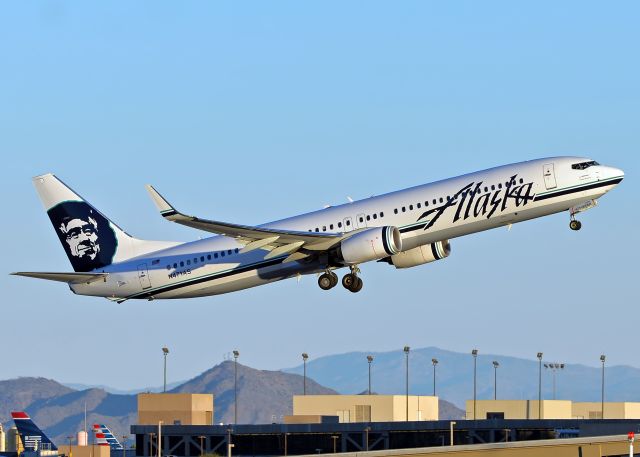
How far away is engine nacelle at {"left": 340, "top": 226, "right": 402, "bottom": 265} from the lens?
3278 inches

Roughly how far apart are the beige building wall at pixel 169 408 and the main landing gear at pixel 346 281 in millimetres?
77760

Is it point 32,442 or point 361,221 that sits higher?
point 361,221

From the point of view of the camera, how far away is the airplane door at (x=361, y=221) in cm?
8569

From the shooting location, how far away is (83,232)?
9888 centimetres

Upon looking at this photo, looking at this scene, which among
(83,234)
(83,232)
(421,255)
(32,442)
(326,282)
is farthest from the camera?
(32,442)

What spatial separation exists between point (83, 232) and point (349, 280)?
21.5 m

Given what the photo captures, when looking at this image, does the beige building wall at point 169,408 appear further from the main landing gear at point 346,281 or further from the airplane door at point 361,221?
the airplane door at point 361,221

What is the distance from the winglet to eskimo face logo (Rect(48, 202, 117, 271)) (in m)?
16.8

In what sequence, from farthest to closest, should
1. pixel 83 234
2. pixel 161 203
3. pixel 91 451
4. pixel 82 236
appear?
1. pixel 91 451
2. pixel 83 234
3. pixel 82 236
4. pixel 161 203

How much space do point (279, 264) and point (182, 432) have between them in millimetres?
52654

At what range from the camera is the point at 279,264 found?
293 feet

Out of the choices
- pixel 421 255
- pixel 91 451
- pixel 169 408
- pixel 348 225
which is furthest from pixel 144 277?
pixel 169 408

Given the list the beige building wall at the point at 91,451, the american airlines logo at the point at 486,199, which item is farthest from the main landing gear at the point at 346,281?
the beige building wall at the point at 91,451

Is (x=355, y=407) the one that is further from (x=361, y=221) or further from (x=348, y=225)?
(x=361, y=221)
